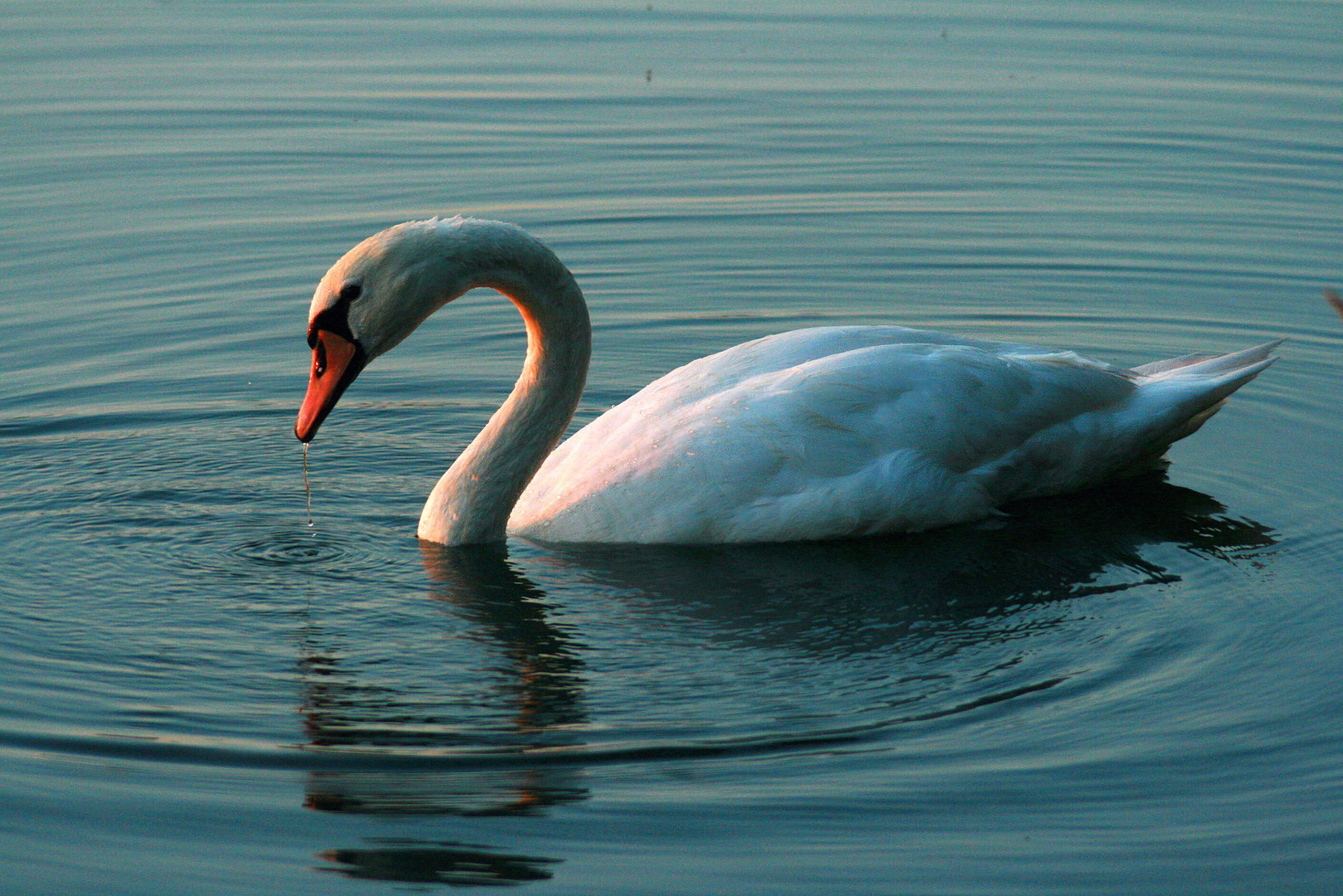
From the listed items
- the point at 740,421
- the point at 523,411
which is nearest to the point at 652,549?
the point at 740,421

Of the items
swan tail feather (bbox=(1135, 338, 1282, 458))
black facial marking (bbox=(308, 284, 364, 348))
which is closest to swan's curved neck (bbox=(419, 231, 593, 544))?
black facial marking (bbox=(308, 284, 364, 348))

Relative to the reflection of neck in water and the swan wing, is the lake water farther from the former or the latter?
the swan wing

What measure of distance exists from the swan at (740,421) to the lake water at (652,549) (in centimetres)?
19

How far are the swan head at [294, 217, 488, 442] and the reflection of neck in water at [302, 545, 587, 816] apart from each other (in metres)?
1.01

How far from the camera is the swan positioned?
746 centimetres

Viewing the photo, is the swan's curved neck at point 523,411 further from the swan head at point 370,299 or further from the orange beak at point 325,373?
the orange beak at point 325,373

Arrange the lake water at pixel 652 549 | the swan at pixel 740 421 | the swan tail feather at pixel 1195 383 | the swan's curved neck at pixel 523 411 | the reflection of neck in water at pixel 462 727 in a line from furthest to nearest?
the swan tail feather at pixel 1195 383, the swan's curved neck at pixel 523 411, the swan at pixel 740 421, the reflection of neck in water at pixel 462 727, the lake water at pixel 652 549

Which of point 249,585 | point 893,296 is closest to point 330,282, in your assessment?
point 249,585

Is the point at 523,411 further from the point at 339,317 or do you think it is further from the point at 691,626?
the point at 691,626

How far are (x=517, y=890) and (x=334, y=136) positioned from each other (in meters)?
11.1

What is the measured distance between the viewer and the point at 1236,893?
4.97 m

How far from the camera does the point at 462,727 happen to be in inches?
236

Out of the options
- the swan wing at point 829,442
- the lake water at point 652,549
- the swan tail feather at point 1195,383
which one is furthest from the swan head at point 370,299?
the swan tail feather at point 1195,383

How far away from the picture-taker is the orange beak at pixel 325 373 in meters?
7.32
